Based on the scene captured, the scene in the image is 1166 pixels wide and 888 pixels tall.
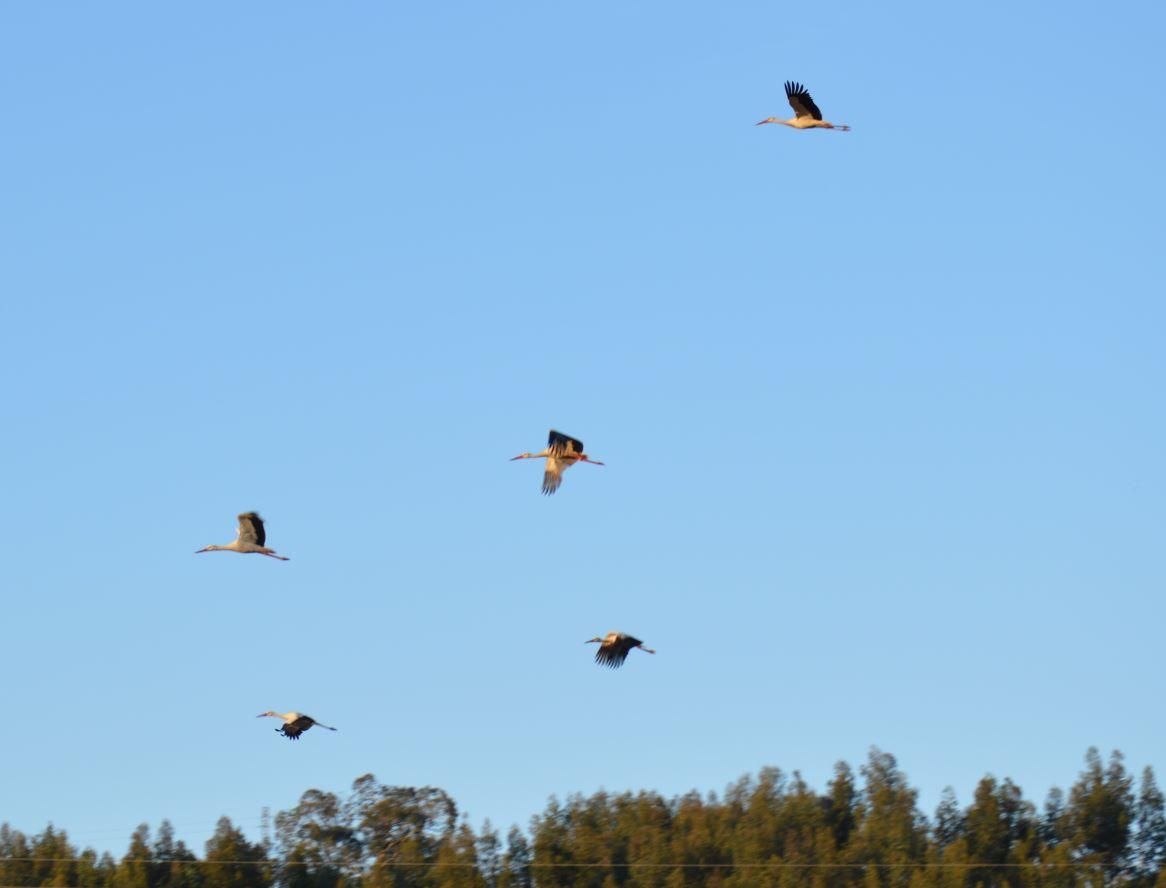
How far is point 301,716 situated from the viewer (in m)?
44.0

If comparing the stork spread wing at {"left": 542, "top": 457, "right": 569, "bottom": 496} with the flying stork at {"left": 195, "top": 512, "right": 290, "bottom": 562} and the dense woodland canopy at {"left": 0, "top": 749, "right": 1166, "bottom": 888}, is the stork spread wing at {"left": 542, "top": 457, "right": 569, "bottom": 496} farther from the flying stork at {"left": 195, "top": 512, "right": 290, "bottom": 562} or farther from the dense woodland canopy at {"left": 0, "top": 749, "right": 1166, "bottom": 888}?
the dense woodland canopy at {"left": 0, "top": 749, "right": 1166, "bottom": 888}

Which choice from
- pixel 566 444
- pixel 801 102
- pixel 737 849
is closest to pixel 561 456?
pixel 566 444

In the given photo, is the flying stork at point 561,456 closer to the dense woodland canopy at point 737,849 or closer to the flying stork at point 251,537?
the flying stork at point 251,537

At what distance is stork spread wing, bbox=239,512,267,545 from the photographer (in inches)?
1644

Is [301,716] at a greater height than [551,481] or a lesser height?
lesser

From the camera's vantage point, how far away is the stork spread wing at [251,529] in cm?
4175

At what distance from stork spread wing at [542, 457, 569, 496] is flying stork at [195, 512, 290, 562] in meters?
4.74

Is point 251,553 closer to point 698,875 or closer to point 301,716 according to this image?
point 301,716

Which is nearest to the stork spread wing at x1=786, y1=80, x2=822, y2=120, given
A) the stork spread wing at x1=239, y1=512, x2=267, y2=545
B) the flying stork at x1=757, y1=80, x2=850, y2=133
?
the flying stork at x1=757, y1=80, x2=850, y2=133

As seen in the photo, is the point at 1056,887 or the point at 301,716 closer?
the point at 301,716

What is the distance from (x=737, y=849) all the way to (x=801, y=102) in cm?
3708

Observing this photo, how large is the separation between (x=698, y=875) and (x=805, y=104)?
115 feet

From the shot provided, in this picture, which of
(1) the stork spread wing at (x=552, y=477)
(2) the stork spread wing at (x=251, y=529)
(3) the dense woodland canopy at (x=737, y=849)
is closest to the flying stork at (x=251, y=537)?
(2) the stork spread wing at (x=251, y=529)

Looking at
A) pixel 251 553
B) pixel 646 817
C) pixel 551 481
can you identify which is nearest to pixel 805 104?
pixel 551 481
